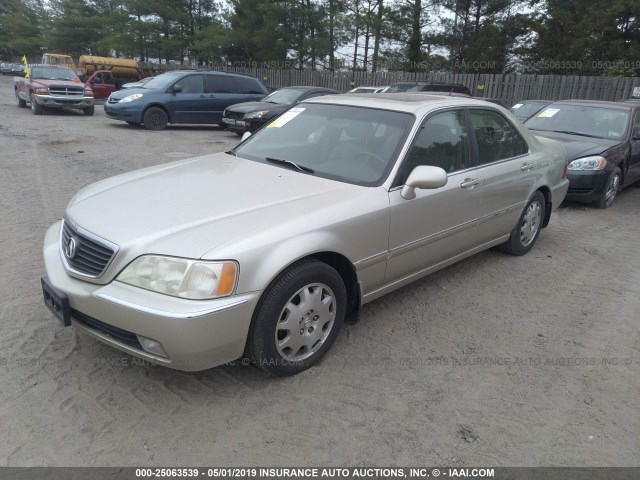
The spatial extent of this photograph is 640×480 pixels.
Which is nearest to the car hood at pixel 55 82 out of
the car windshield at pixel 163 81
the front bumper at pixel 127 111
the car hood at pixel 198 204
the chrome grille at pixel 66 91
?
the chrome grille at pixel 66 91

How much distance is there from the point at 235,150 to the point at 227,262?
2001 millimetres

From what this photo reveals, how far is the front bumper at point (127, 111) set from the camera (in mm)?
13594

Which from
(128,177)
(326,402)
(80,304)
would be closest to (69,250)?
(80,304)

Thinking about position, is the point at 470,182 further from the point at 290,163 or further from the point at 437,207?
the point at 290,163

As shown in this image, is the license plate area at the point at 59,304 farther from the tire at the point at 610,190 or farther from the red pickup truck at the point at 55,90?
the red pickup truck at the point at 55,90

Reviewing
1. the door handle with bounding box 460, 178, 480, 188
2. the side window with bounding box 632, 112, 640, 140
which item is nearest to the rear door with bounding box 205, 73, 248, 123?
the side window with bounding box 632, 112, 640, 140

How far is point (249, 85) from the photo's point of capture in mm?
15586

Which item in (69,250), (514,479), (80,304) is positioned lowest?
(514,479)

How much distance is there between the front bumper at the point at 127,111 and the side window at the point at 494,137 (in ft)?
37.1

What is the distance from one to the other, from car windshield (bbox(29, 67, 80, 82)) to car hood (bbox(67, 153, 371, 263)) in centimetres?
1535

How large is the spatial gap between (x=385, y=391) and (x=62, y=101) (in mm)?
16491

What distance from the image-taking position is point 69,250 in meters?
2.91

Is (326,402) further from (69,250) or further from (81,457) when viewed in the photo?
(69,250)

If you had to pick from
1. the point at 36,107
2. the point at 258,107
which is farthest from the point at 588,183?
the point at 36,107
